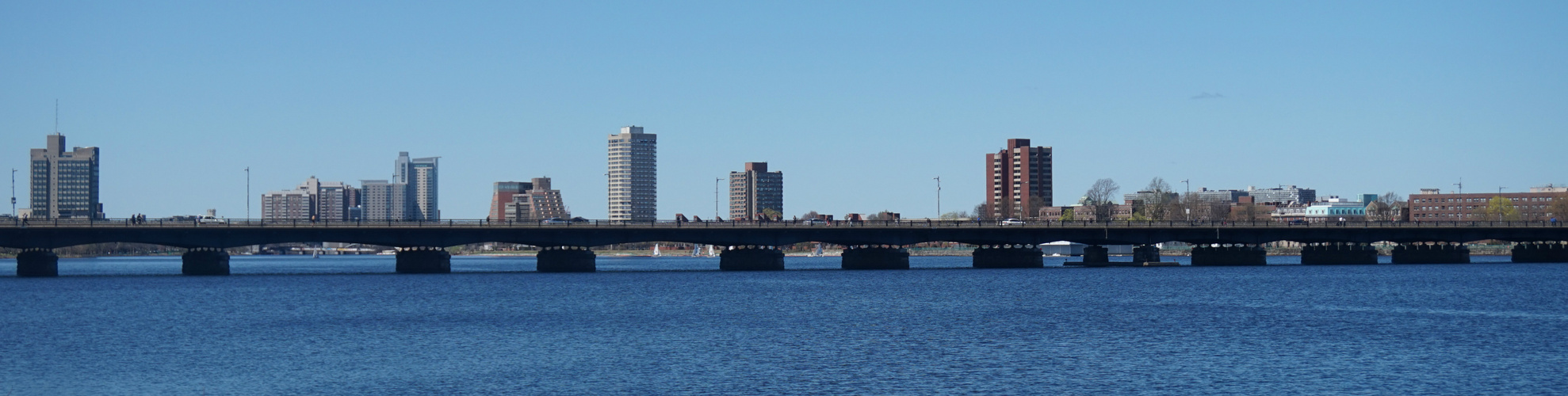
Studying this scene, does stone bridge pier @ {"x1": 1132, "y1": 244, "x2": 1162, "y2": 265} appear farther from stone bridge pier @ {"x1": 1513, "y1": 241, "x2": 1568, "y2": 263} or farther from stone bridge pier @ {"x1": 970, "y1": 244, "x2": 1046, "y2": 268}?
stone bridge pier @ {"x1": 1513, "y1": 241, "x2": 1568, "y2": 263}

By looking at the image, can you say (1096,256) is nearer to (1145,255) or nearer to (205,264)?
(1145,255)

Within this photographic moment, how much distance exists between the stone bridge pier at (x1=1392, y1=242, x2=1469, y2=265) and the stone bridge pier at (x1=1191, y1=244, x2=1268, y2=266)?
20313mm

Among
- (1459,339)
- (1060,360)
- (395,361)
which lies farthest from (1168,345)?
(395,361)

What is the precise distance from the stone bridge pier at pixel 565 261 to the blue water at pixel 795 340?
3583cm

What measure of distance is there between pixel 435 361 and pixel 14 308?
4594cm

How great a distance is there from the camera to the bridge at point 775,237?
137500 millimetres

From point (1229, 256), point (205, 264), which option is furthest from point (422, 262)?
point (1229, 256)

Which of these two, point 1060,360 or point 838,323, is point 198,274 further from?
point 1060,360

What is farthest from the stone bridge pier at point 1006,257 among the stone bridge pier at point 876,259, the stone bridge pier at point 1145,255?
the stone bridge pier at point 1145,255

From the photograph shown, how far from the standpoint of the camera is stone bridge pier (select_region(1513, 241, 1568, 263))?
183875mm

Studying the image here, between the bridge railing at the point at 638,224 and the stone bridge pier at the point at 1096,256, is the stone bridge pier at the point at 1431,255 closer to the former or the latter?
the bridge railing at the point at 638,224

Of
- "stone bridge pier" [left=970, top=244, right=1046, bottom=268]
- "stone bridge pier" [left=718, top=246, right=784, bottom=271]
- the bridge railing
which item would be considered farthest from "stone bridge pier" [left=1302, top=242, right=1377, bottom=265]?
"stone bridge pier" [left=718, top=246, right=784, bottom=271]

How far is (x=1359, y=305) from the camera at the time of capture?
8725cm

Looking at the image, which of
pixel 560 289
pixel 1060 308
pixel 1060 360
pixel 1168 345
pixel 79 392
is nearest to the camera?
pixel 79 392
